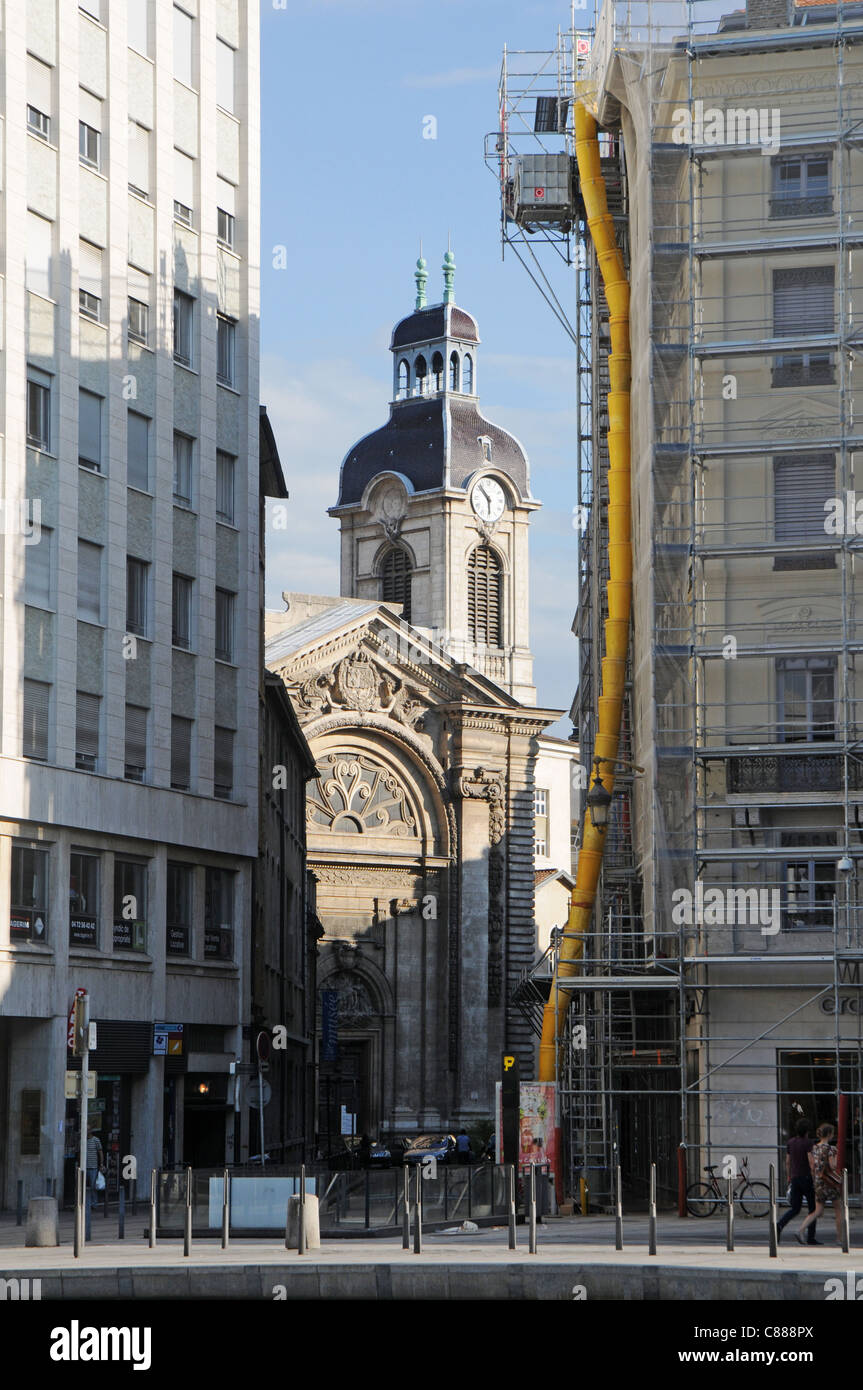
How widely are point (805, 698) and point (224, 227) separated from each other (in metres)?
19.1

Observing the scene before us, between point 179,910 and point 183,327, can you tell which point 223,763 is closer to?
point 179,910

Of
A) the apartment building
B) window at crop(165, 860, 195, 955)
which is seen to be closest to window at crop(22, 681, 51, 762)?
the apartment building

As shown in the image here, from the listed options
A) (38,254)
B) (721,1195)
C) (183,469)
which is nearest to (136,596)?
(183,469)

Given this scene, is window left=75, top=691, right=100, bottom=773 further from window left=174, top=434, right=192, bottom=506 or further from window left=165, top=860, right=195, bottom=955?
window left=174, top=434, right=192, bottom=506

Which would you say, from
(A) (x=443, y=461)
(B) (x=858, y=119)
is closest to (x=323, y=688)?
(A) (x=443, y=461)

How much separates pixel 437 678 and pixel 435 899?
8.03 meters

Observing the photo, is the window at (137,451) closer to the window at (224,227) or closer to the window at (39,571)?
the window at (39,571)

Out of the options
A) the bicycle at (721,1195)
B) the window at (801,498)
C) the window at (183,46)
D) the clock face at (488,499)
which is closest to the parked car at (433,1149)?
the bicycle at (721,1195)

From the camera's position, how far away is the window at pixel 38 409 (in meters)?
43.8

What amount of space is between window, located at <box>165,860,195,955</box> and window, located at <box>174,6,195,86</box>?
17367mm

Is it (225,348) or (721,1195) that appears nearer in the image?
(721,1195)

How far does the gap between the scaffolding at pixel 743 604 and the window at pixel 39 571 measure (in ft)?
37.7

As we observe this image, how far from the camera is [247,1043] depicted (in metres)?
49.7

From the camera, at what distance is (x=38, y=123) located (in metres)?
44.8
